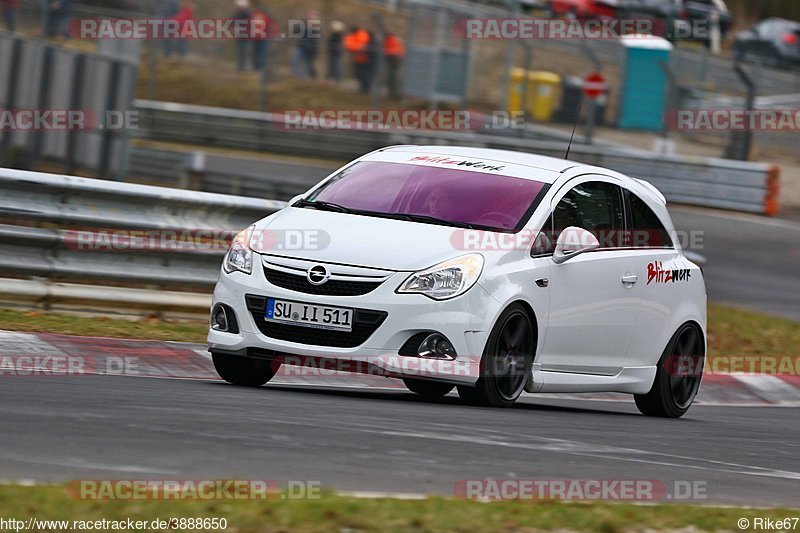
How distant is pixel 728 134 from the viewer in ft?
106

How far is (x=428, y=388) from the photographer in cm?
1000

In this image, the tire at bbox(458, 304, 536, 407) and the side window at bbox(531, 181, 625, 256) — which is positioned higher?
the side window at bbox(531, 181, 625, 256)

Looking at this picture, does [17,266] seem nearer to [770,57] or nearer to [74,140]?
[74,140]

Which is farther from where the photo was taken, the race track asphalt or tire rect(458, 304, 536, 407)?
tire rect(458, 304, 536, 407)

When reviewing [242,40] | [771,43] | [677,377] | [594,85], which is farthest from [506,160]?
[771,43]

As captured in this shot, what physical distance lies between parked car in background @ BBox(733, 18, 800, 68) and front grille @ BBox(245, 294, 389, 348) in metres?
34.7

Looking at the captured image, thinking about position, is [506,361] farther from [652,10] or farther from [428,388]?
[652,10]

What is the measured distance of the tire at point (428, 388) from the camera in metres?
9.68

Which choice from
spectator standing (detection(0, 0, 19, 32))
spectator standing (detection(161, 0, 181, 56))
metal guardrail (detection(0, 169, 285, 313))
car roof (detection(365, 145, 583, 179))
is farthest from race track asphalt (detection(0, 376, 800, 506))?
spectator standing (detection(161, 0, 181, 56))

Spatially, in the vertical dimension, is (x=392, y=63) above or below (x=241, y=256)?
above

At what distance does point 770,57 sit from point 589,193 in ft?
113

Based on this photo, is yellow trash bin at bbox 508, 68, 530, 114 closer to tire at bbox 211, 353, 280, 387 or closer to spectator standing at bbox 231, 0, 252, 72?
spectator standing at bbox 231, 0, 252, 72

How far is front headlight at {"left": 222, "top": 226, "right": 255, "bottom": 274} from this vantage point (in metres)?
9.26

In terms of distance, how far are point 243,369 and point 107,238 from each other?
3009 millimetres
